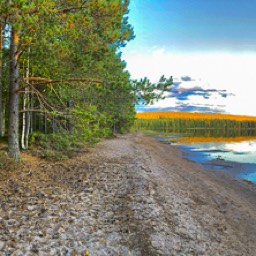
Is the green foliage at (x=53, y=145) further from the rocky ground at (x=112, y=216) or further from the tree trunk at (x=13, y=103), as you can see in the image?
the tree trunk at (x=13, y=103)

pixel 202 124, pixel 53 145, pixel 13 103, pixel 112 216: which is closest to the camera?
pixel 112 216

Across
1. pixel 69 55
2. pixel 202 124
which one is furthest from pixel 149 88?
pixel 202 124

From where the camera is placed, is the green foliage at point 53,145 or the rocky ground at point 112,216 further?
the green foliage at point 53,145

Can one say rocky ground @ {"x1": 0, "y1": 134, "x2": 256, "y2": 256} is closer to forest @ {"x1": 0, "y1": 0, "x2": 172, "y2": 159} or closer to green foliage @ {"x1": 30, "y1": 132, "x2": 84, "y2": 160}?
green foliage @ {"x1": 30, "y1": 132, "x2": 84, "y2": 160}

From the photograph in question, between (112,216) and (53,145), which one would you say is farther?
(53,145)

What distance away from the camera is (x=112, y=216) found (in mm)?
6758

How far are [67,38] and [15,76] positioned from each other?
106 inches

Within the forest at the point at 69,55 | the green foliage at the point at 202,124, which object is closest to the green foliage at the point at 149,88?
the forest at the point at 69,55

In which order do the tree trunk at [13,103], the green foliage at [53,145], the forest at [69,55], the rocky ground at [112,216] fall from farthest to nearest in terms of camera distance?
the green foliage at [53,145] → the tree trunk at [13,103] → the forest at [69,55] → the rocky ground at [112,216]

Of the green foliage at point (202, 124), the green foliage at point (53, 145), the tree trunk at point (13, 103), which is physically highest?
the tree trunk at point (13, 103)

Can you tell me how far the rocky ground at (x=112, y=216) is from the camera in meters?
5.36

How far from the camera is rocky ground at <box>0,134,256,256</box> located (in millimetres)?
5363

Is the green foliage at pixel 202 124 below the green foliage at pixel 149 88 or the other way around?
below

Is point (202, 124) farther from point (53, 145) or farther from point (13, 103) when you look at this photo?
point (13, 103)
